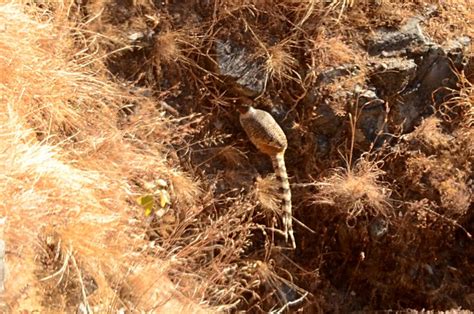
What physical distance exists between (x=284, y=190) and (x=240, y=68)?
0.73 meters

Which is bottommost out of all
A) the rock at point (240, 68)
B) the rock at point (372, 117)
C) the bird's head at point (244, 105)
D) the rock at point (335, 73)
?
the rock at point (372, 117)

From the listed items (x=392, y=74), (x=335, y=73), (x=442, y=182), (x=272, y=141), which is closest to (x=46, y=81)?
(x=272, y=141)

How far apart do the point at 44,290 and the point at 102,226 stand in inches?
16.7

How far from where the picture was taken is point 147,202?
140 inches

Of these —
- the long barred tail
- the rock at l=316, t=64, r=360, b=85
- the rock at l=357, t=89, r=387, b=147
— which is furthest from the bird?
the rock at l=357, t=89, r=387, b=147

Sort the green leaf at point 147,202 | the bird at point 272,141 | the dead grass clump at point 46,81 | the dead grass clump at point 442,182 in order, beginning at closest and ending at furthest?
the dead grass clump at point 46,81 < the green leaf at point 147,202 < the bird at point 272,141 < the dead grass clump at point 442,182

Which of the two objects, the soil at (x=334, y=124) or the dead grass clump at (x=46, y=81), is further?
the soil at (x=334, y=124)

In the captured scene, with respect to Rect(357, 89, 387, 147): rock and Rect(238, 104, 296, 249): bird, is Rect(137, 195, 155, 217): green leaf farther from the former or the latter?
Rect(357, 89, 387, 147): rock

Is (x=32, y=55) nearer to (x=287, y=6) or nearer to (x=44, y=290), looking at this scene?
(x=44, y=290)

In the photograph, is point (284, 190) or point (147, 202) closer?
point (147, 202)

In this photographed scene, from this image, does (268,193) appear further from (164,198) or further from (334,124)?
(164,198)

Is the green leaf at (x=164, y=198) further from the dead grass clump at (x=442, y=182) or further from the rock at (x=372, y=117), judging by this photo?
the dead grass clump at (x=442, y=182)

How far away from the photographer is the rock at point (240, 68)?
4082 mm

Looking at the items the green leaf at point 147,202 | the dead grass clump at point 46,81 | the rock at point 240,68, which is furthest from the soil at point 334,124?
the green leaf at point 147,202
